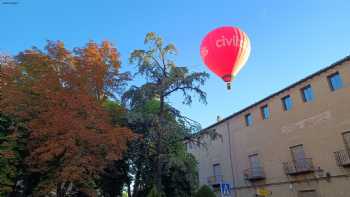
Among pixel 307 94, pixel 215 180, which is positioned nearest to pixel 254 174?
pixel 215 180

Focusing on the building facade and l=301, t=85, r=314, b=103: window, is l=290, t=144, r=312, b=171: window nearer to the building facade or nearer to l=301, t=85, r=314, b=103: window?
the building facade

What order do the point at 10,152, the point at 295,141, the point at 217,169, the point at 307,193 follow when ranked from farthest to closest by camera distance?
the point at 217,169 < the point at 295,141 < the point at 307,193 < the point at 10,152

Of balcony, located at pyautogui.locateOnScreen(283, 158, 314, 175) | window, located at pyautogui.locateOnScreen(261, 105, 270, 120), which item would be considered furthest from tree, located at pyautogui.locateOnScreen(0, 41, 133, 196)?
window, located at pyautogui.locateOnScreen(261, 105, 270, 120)

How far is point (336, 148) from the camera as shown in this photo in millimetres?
16922

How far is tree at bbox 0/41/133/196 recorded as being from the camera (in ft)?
44.9

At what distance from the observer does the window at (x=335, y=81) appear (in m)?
17.2

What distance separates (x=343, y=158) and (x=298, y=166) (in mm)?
3397

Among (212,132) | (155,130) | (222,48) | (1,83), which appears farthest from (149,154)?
(222,48)

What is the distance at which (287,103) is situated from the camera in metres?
20.9

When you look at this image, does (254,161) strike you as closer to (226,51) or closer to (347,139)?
(347,139)

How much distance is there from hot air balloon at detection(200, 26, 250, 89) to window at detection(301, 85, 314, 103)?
11071 mm

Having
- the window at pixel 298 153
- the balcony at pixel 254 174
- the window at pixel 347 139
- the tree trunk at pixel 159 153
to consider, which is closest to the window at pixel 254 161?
the balcony at pixel 254 174

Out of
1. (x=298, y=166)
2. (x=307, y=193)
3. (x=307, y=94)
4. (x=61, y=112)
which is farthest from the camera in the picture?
(x=307, y=94)

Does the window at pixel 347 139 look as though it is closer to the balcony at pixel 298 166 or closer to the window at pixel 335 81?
the balcony at pixel 298 166
